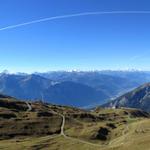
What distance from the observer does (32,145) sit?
193 meters

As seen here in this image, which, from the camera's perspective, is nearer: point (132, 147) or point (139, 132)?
point (132, 147)

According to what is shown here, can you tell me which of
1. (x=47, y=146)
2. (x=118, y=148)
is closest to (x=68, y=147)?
(x=47, y=146)

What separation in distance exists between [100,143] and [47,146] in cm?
3169

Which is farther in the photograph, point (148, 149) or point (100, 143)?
point (100, 143)

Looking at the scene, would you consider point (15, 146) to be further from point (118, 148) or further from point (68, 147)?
point (118, 148)

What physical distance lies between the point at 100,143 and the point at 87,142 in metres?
7.66

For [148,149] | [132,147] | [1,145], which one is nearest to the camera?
[148,149]

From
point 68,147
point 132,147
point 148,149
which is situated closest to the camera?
point 148,149

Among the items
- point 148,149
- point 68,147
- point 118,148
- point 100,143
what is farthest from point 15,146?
point 148,149

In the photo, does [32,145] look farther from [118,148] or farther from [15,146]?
[118,148]

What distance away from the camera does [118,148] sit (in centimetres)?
14488

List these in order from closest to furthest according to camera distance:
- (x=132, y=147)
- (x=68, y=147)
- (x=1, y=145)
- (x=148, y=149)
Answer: (x=148, y=149) < (x=132, y=147) < (x=68, y=147) < (x=1, y=145)

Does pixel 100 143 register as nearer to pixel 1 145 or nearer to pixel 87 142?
pixel 87 142

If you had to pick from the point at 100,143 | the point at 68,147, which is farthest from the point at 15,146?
the point at 100,143
